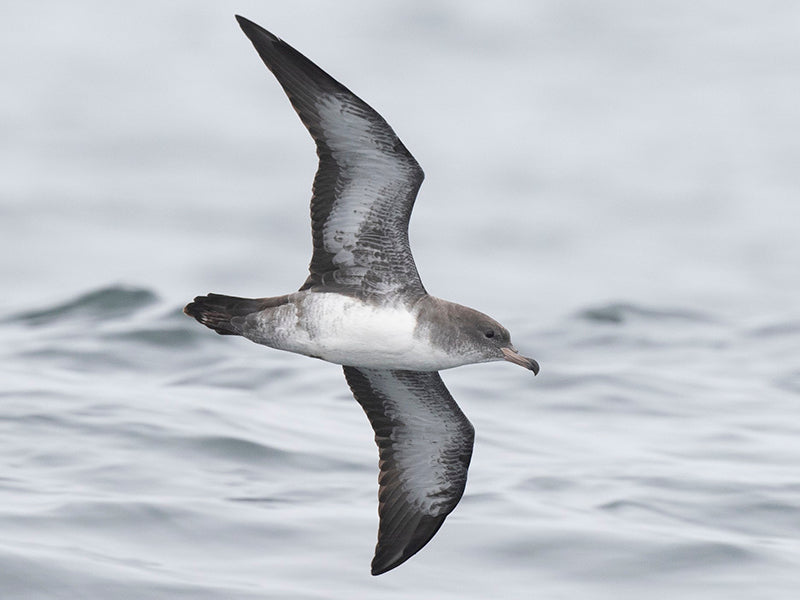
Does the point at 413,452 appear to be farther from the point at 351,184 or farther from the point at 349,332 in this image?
the point at 351,184

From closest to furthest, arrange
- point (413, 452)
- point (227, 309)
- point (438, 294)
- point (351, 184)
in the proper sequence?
point (351, 184), point (227, 309), point (413, 452), point (438, 294)

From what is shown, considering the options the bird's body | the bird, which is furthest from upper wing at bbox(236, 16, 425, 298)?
the bird's body

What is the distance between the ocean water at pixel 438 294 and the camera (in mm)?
12844

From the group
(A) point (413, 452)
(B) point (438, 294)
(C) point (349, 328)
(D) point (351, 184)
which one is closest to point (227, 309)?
(C) point (349, 328)

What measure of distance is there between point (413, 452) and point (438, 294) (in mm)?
14702

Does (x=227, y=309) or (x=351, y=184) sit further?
(x=227, y=309)

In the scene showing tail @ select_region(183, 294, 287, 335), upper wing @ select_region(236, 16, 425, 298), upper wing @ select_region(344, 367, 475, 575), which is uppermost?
upper wing @ select_region(236, 16, 425, 298)

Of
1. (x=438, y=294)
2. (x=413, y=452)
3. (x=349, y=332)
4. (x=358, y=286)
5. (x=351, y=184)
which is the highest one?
(x=438, y=294)

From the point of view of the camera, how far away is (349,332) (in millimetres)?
9828

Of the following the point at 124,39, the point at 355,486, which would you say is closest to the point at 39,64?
the point at 124,39

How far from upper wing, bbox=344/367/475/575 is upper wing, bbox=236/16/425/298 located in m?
1.39

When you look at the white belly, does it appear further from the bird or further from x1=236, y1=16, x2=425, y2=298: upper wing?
x1=236, y1=16, x2=425, y2=298: upper wing

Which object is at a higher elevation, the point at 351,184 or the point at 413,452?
the point at 351,184

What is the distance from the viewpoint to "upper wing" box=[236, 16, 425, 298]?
30.7 ft
